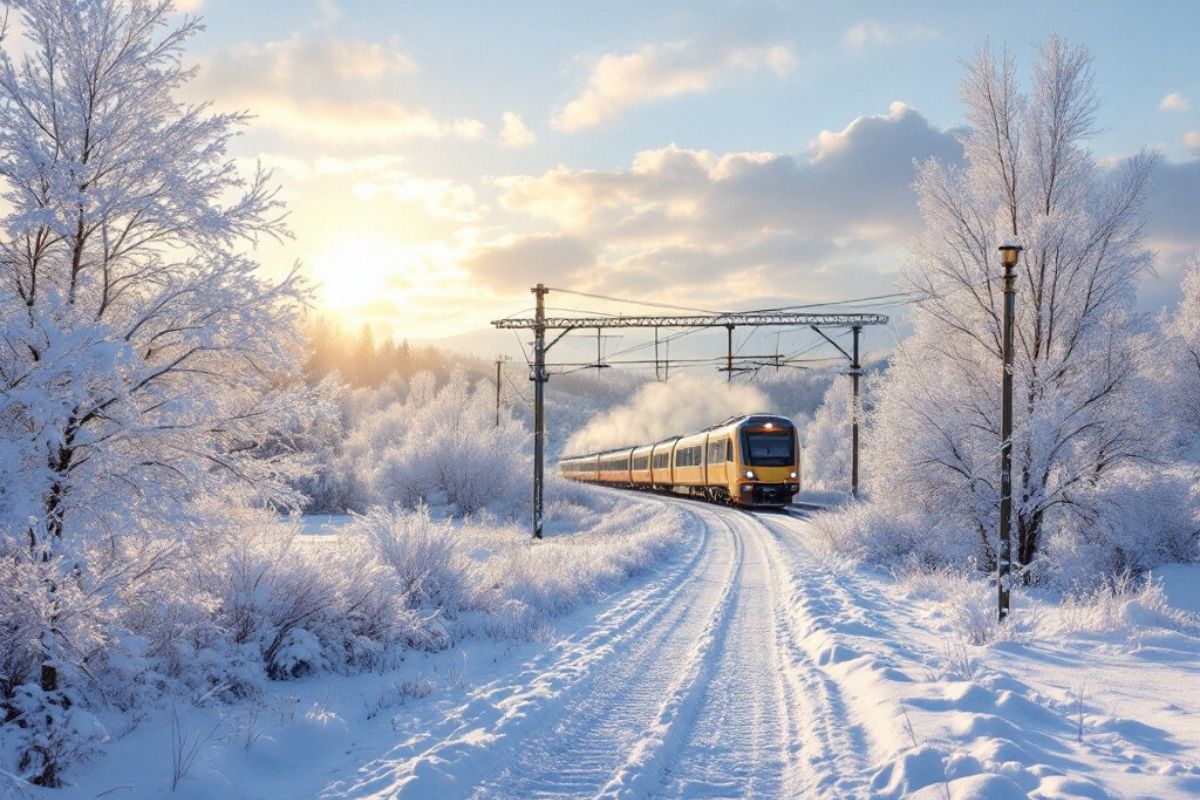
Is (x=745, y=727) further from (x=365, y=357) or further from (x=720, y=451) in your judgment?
(x=365, y=357)

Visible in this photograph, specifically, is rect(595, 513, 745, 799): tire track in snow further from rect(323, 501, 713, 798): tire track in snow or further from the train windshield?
the train windshield

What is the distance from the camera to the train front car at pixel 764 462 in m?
29.6

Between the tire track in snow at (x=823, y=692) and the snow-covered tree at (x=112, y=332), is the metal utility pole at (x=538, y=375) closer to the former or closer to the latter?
the tire track in snow at (x=823, y=692)

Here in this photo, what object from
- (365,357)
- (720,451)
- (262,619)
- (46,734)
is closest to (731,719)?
(262,619)

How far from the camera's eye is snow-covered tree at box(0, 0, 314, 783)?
4973mm

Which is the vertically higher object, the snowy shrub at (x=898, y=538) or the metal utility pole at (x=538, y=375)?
the metal utility pole at (x=538, y=375)

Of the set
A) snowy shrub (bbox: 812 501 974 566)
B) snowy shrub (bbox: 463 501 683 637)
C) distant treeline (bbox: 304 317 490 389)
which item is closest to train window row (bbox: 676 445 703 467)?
snowy shrub (bbox: 463 501 683 637)

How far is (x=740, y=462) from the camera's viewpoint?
29.8 meters

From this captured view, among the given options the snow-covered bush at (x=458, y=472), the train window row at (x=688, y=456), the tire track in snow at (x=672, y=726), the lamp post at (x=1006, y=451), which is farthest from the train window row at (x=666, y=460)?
the tire track in snow at (x=672, y=726)

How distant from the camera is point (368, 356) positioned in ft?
501

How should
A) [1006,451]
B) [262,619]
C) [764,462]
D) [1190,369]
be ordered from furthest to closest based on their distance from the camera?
[1190,369], [764,462], [1006,451], [262,619]

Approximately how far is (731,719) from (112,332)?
5.75 meters

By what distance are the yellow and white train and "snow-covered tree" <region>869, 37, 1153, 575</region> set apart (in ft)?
43.2

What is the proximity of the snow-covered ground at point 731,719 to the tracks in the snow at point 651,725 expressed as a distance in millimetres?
21
